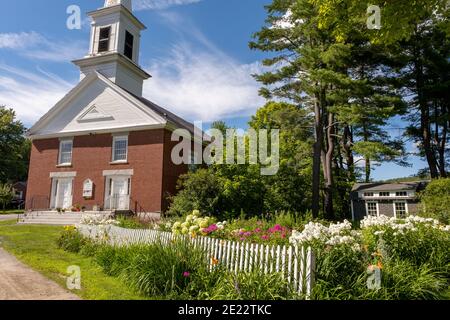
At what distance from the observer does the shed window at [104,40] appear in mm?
24794

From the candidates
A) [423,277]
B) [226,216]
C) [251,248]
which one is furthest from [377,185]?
[251,248]

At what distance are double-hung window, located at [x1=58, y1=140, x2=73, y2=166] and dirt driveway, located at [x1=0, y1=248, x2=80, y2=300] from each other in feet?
53.5

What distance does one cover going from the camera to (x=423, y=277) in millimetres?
6148

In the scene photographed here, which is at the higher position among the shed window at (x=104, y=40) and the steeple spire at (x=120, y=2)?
the steeple spire at (x=120, y=2)

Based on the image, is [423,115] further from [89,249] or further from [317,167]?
[89,249]

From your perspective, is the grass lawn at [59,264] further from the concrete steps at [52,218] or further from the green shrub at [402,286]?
the concrete steps at [52,218]

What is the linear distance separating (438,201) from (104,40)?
25189mm

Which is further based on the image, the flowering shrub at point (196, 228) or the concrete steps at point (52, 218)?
the concrete steps at point (52, 218)

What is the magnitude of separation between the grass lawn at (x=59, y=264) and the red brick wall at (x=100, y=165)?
6.98 m

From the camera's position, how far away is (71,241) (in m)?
10.6

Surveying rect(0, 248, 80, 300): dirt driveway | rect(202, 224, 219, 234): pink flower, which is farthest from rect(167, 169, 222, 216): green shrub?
rect(0, 248, 80, 300): dirt driveway

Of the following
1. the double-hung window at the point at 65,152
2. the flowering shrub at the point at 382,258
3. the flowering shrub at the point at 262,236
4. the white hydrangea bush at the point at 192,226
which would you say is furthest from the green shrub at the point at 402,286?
the double-hung window at the point at 65,152

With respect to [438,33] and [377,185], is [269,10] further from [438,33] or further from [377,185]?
[377,185]

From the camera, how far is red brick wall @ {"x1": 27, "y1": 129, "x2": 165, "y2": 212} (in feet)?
65.7
